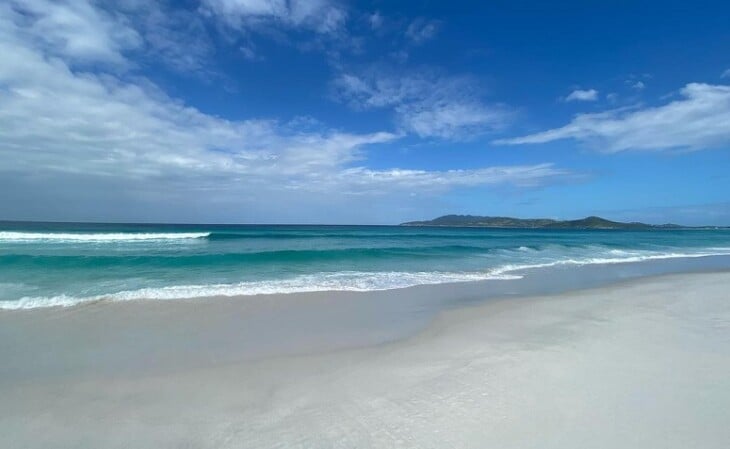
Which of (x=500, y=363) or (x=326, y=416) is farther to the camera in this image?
(x=500, y=363)

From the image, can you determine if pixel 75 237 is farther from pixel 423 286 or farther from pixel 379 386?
pixel 379 386

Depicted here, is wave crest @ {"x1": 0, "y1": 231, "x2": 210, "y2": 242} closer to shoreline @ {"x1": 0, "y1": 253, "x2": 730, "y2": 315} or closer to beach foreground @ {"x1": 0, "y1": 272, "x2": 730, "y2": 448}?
shoreline @ {"x1": 0, "y1": 253, "x2": 730, "y2": 315}

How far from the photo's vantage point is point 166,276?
12.1m

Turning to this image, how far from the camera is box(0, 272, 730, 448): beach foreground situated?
10.0 feet

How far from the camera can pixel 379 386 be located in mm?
3967

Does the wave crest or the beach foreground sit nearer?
the beach foreground

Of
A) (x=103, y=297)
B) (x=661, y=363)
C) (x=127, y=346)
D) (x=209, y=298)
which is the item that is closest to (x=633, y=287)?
(x=661, y=363)

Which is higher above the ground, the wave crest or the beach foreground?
the wave crest

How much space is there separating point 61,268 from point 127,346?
11240mm

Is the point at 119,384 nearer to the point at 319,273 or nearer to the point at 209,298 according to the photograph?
the point at 209,298

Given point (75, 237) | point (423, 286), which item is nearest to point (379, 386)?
point (423, 286)

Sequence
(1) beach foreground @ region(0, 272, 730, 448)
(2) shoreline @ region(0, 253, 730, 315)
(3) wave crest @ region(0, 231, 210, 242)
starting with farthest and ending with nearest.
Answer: (3) wave crest @ region(0, 231, 210, 242)
(2) shoreline @ region(0, 253, 730, 315)
(1) beach foreground @ region(0, 272, 730, 448)

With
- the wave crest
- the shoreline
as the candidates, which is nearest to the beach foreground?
the shoreline

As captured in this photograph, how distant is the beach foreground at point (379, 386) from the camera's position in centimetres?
306
